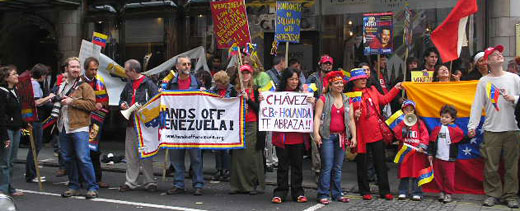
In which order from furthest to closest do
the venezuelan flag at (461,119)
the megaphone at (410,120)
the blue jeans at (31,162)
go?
the blue jeans at (31,162) → the venezuelan flag at (461,119) → the megaphone at (410,120)

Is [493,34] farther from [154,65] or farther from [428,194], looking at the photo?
[154,65]

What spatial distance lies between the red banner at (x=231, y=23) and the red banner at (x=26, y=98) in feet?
10.2

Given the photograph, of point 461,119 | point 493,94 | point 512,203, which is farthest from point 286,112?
point 512,203

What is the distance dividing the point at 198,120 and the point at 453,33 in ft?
13.0

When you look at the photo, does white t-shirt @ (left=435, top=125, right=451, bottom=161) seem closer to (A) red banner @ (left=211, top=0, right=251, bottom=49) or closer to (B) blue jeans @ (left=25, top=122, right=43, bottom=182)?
(A) red banner @ (left=211, top=0, right=251, bottom=49)

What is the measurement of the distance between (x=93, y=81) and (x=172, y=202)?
7.37 feet

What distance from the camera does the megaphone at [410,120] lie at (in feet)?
25.2

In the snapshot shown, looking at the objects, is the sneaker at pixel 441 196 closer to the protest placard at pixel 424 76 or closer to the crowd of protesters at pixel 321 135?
the crowd of protesters at pixel 321 135

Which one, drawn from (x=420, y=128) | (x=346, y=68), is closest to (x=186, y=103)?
(x=420, y=128)

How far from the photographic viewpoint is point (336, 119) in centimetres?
747

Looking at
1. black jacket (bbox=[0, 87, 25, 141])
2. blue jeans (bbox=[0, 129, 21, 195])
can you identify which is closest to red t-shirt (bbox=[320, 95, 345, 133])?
black jacket (bbox=[0, 87, 25, 141])

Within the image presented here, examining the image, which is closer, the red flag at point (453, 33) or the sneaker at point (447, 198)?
the sneaker at point (447, 198)

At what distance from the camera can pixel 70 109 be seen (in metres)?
7.86

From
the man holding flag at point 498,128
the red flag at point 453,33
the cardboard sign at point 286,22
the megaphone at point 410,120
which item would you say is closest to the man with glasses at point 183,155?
the cardboard sign at point 286,22
